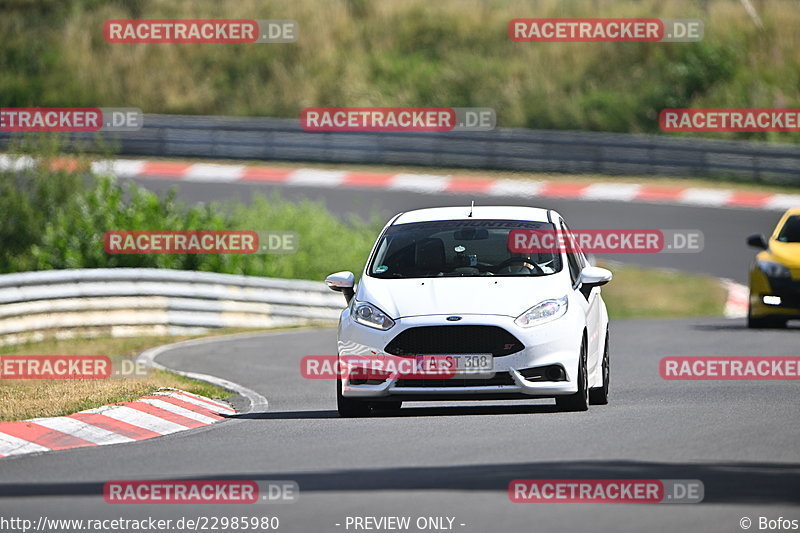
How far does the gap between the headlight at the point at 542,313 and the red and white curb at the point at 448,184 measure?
22842 mm

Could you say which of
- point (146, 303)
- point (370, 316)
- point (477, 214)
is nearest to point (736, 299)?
point (146, 303)

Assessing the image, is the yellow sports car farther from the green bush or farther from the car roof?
the green bush

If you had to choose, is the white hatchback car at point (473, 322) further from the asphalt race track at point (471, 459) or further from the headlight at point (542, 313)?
the asphalt race track at point (471, 459)

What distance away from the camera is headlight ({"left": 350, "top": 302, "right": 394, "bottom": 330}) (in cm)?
1219

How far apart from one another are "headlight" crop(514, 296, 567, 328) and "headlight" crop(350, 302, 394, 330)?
37.5 inches

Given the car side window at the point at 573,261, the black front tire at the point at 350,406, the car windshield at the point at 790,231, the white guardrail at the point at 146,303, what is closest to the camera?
the black front tire at the point at 350,406

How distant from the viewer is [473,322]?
472 inches

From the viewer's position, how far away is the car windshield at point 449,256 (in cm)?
1295

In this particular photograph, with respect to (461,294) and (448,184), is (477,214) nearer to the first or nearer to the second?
(461,294)

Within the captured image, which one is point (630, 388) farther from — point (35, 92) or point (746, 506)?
point (35, 92)

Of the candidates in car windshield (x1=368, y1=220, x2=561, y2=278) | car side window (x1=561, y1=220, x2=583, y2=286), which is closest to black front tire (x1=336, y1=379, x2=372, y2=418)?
car windshield (x1=368, y1=220, x2=561, y2=278)

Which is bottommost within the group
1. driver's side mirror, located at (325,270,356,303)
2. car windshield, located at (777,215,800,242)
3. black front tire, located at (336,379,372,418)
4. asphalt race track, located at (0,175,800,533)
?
asphalt race track, located at (0,175,800,533)

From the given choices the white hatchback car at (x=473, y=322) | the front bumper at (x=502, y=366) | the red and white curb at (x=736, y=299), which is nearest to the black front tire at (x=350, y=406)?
the white hatchback car at (x=473, y=322)

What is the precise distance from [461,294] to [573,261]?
1393mm
